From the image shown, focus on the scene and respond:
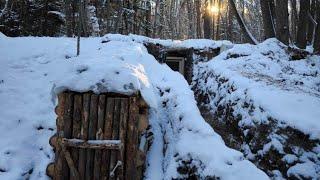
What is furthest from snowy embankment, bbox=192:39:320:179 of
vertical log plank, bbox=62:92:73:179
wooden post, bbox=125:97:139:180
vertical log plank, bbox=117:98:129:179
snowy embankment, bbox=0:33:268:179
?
vertical log plank, bbox=62:92:73:179

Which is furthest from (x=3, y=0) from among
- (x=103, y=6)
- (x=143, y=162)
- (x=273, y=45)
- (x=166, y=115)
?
(x=143, y=162)

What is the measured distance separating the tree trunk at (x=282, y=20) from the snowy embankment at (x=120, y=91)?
4.69 meters

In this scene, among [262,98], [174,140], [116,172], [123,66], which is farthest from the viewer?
[262,98]

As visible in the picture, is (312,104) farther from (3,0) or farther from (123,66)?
(3,0)

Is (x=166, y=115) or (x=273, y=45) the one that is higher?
(x=273, y=45)

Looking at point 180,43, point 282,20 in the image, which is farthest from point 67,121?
point 180,43

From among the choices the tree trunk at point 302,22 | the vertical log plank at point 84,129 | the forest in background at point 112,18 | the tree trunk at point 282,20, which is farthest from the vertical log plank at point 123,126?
the tree trunk at point 302,22

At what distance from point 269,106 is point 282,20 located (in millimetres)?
6076

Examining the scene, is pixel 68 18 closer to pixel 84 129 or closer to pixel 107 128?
pixel 84 129

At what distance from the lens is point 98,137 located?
5.08m

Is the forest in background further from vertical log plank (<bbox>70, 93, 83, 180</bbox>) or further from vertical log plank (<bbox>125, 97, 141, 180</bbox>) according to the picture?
vertical log plank (<bbox>125, 97, 141, 180</bbox>)

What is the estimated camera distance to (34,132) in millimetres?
6621

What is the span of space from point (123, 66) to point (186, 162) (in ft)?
5.29

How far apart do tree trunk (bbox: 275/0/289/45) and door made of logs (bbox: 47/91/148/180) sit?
819 centimetres
